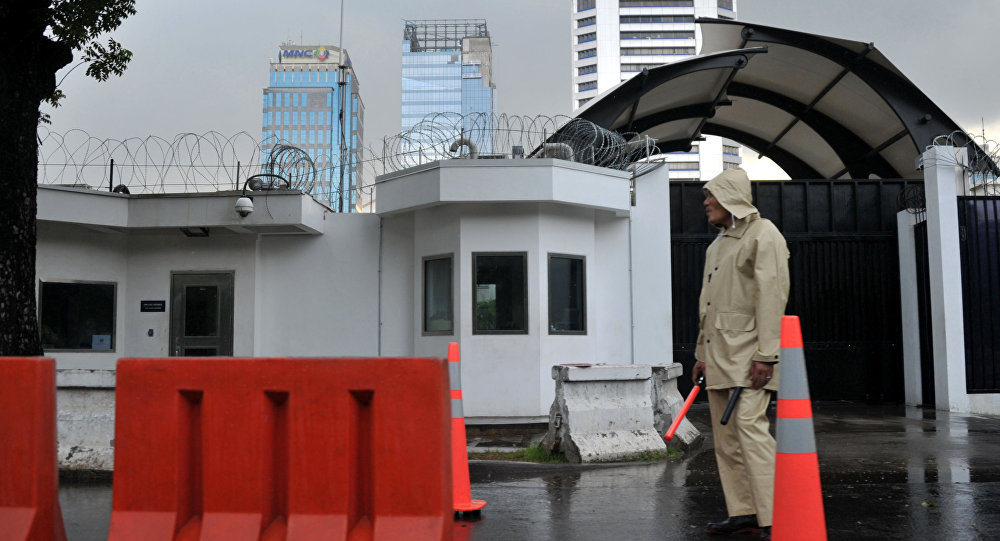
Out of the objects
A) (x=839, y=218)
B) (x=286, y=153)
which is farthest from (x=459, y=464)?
(x=839, y=218)

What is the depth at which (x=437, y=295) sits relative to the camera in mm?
13016

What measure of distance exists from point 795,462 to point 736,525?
122cm

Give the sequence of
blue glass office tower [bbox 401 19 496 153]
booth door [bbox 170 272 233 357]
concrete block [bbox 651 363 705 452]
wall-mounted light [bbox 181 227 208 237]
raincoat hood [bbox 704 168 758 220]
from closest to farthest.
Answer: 1. raincoat hood [bbox 704 168 758 220]
2. concrete block [bbox 651 363 705 452]
3. wall-mounted light [bbox 181 227 208 237]
4. booth door [bbox 170 272 233 357]
5. blue glass office tower [bbox 401 19 496 153]

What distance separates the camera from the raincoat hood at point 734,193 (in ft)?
16.2

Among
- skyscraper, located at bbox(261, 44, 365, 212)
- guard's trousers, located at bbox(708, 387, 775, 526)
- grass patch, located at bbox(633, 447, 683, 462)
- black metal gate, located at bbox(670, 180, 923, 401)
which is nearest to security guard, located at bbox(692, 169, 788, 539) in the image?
guard's trousers, located at bbox(708, 387, 775, 526)

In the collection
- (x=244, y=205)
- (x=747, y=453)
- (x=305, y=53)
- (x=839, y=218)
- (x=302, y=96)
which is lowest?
(x=747, y=453)

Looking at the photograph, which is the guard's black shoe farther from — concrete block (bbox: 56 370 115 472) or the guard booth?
the guard booth

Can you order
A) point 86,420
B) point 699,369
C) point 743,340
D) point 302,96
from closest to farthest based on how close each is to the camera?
point 743,340 → point 699,369 → point 86,420 → point 302,96

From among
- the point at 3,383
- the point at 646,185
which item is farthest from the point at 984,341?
the point at 3,383

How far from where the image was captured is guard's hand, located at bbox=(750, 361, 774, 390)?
4.54 metres

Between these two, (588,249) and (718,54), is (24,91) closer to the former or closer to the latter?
(588,249)

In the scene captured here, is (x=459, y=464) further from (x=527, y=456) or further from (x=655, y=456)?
(x=655, y=456)

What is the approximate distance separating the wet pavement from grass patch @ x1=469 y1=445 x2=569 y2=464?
0.85ft

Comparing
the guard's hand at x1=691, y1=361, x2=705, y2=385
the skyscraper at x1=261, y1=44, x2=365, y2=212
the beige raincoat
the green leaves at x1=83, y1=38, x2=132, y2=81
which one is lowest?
the guard's hand at x1=691, y1=361, x2=705, y2=385
